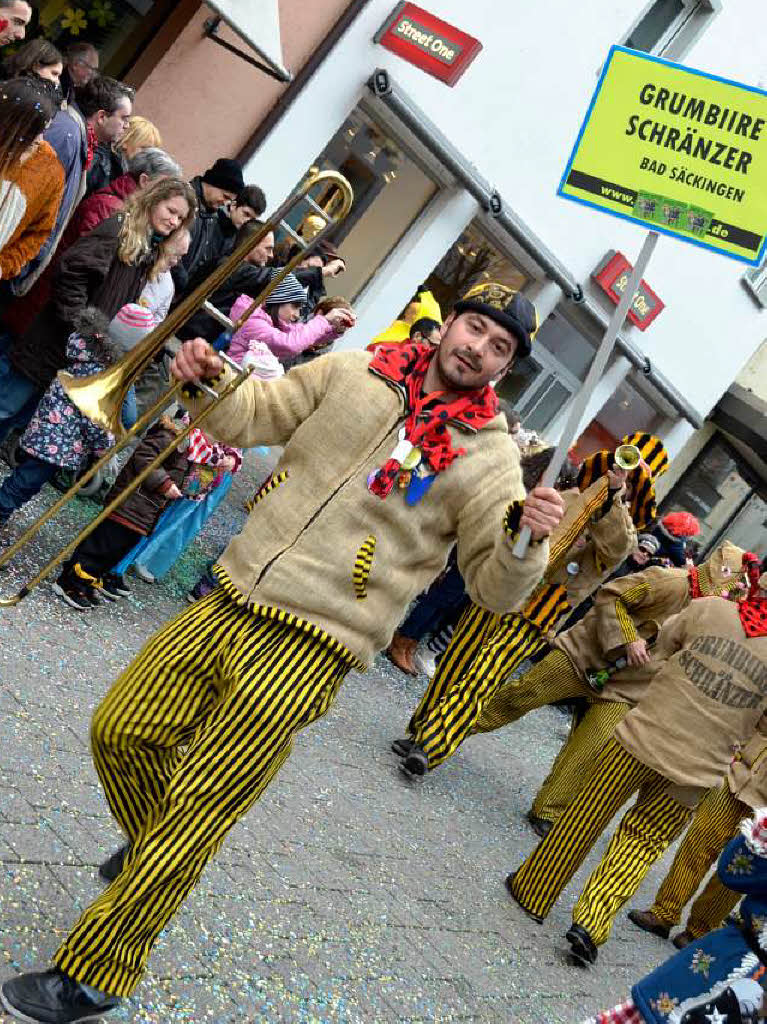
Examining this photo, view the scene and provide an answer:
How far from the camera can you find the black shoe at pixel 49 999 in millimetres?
3117

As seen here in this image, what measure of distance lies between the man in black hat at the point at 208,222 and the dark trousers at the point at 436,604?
286 centimetres

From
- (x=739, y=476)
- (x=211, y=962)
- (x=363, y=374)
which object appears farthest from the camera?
(x=739, y=476)

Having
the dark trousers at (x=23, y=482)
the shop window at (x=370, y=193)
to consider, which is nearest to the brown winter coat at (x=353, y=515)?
the dark trousers at (x=23, y=482)

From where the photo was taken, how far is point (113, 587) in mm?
6707

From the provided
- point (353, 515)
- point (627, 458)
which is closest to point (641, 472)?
point (627, 458)

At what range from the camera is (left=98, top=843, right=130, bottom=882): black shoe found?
3.81 metres

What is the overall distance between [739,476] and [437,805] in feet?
46.4

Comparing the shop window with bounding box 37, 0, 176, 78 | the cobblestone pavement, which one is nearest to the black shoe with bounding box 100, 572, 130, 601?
the cobblestone pavement

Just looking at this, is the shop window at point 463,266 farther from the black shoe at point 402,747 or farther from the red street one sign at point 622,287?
the black shoe at point 402,747

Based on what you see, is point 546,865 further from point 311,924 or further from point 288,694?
point 288,694

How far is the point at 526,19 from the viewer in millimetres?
13109

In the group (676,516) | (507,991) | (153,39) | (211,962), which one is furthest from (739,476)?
(211,962)

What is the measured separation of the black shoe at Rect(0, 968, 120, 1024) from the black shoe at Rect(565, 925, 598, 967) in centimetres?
316

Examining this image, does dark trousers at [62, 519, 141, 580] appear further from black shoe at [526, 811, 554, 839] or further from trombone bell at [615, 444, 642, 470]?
black shoe at [526, 811, 554, 839]
